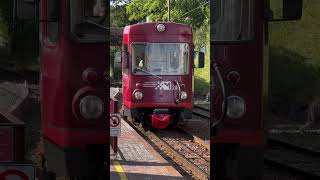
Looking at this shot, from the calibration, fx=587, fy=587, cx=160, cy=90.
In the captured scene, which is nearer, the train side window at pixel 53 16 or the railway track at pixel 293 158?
the train side window at pixel 53 16

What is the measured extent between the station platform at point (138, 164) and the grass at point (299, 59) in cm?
892

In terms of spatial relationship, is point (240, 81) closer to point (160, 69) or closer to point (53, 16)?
point (53, 16)

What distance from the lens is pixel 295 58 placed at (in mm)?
21391

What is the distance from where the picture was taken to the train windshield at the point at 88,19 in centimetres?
432

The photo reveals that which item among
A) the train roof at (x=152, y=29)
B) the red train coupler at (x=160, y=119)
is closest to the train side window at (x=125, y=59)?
the train roof at (x=152, y=29)

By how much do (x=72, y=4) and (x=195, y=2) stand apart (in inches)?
1395

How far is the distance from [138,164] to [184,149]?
313 cm

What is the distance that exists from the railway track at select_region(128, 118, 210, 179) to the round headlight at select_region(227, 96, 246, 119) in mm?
4930

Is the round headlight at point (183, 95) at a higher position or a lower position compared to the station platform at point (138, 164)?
higher

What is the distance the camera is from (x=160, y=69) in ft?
51.2

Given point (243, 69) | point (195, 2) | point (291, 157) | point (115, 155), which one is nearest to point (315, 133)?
point (291, 157)

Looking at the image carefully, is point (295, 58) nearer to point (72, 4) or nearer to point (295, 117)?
point (295, 117)

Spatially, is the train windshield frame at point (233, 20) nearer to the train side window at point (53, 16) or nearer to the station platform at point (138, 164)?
the train side window at point (53, 16)

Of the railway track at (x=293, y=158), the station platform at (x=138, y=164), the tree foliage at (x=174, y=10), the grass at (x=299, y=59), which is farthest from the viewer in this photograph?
the tree foliage at (x=174, y=10)
